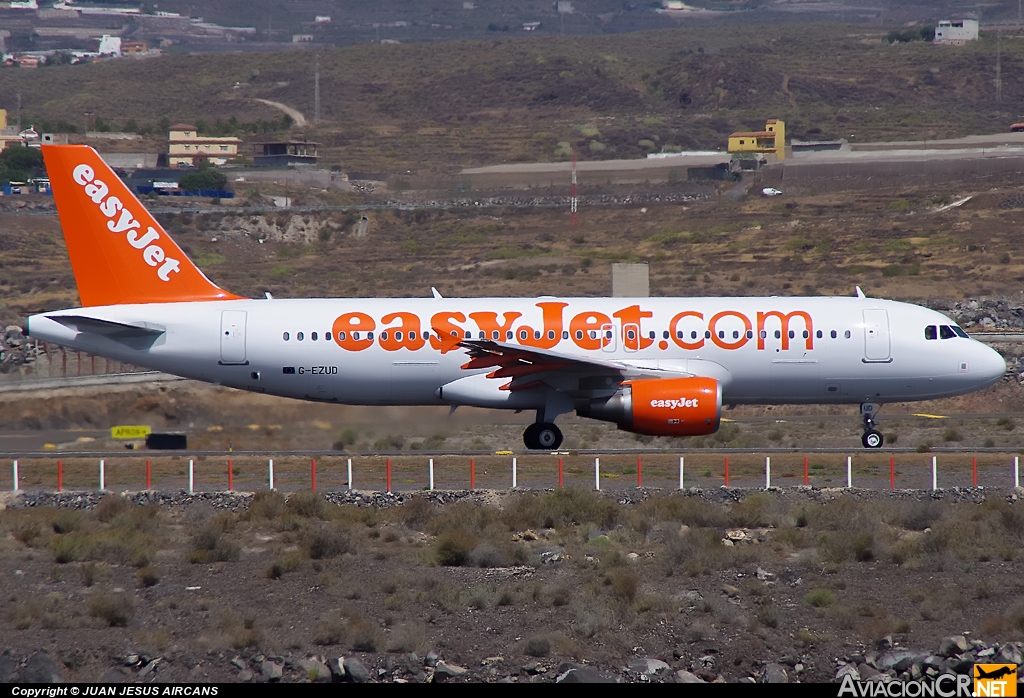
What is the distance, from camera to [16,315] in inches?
2601

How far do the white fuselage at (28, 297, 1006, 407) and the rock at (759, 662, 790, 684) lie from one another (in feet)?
45.8

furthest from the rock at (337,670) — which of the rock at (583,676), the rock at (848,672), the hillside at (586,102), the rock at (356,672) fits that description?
the hillside at (586,102)

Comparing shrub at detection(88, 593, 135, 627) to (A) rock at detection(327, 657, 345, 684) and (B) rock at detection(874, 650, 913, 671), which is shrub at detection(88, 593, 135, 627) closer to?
(A) rock at detection(327, 657, 345, 684)

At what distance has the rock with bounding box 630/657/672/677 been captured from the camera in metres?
17.6

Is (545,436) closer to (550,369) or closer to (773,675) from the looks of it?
(550,369)

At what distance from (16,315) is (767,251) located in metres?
48.0

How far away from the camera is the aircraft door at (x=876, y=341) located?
31734mm

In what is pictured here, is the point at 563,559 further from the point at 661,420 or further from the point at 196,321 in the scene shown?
the point at 196,321

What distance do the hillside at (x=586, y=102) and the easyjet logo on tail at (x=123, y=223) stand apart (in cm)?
10414

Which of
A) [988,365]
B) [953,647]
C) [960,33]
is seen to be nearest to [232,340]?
[988,365]

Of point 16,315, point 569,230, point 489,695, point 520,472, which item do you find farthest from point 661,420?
point 569,230

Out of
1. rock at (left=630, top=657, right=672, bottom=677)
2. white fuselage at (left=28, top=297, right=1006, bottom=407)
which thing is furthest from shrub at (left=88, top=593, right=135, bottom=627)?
white fuselage at (left=28, top=297, right=1006, bottom=407)

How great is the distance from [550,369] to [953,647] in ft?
47.2

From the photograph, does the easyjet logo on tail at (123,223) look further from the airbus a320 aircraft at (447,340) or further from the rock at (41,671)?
the rock at (41,671)
